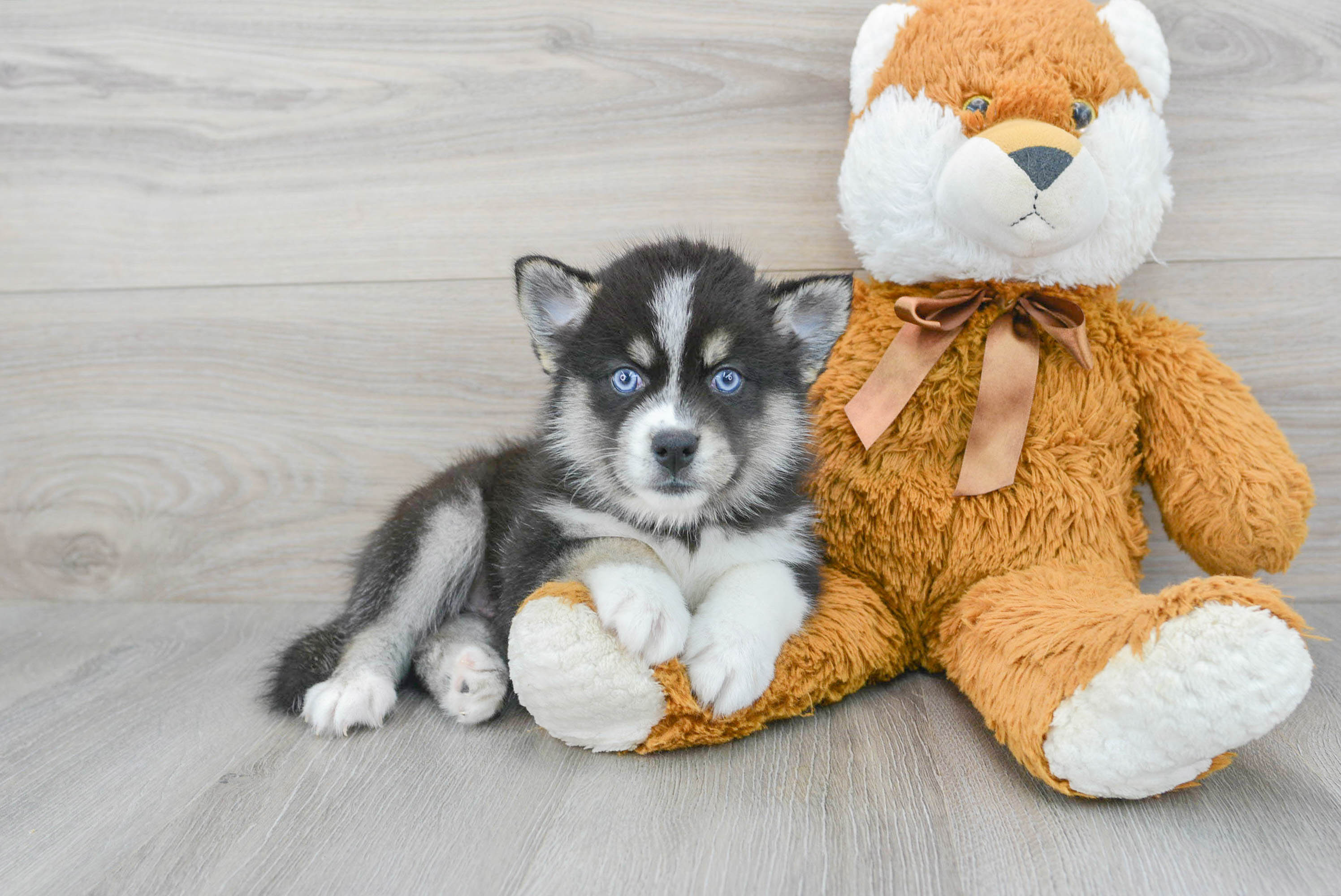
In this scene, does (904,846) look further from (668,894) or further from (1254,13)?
(1254,13)

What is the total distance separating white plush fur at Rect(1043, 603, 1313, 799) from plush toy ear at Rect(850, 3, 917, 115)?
1100 mm

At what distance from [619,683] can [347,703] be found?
1.76 feet

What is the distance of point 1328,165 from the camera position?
1.94 metres

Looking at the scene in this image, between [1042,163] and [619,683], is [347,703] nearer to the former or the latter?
[619,683]

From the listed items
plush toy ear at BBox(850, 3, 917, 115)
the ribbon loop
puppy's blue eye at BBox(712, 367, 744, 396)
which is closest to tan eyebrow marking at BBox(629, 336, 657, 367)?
puppy's blue eye at BBox(712, 367, 744, 396)

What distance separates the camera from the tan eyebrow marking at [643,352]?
1421 mm

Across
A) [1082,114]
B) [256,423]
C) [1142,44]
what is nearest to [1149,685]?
[1082,114]

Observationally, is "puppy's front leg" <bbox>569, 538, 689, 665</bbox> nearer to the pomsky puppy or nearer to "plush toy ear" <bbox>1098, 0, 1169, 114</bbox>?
the pomsky puppy

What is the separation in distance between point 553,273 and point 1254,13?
163cm

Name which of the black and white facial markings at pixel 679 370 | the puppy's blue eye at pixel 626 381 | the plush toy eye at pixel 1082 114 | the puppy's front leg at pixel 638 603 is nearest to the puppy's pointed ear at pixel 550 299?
the black and white facial markings at pixel 679 370

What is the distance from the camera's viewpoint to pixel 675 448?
1322mm

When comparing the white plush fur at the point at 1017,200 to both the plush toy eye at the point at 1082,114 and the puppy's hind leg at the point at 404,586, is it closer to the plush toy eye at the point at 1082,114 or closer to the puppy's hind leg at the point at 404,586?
the plush toy eye at the point at 1082,114

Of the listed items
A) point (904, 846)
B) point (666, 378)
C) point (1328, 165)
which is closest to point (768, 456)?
point (666, 378)

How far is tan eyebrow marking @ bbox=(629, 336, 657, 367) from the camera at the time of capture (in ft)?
4.66
